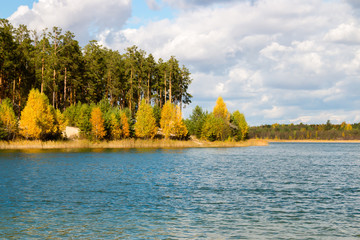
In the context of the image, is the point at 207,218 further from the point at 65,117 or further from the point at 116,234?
the point at 65,117

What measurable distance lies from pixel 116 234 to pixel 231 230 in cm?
559

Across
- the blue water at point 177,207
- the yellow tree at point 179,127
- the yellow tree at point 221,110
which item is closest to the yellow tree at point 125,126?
the yellow tree at point 179,127

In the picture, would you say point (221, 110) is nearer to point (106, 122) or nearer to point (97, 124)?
point (106, 122)

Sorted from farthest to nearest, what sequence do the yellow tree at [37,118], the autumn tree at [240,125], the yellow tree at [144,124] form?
the autumn tree at [240,125]
the yellow tree at [144,124]
the yellow tree at [37,118]

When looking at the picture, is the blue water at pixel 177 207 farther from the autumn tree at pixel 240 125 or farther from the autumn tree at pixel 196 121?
the autumn tree at pixel 240 125

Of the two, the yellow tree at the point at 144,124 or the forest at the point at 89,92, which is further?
the yellow tree at the point at 144,124

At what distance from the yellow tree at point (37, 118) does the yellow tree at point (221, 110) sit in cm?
6071

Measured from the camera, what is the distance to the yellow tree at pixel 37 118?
80750mm

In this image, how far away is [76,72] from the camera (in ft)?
344

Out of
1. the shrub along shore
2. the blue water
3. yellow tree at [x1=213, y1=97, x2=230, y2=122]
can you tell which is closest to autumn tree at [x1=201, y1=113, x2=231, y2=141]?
the shrub along shore

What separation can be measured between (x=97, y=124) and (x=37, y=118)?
14.4 metres

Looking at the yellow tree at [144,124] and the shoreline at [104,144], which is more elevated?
the yellow tree at [144,124]

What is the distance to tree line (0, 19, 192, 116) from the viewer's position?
93.6 meters

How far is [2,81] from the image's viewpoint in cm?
9344
